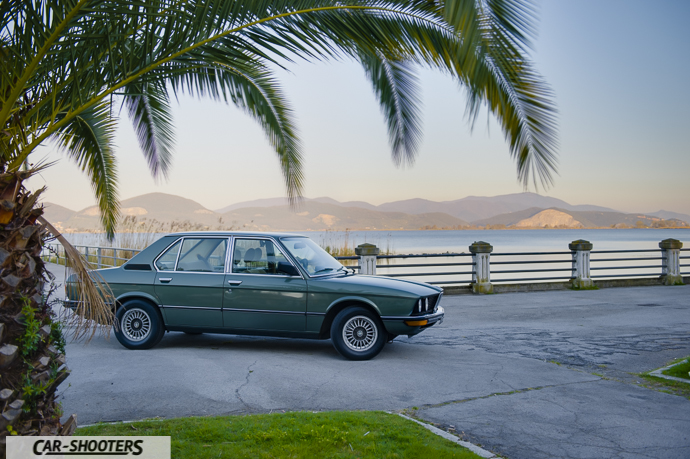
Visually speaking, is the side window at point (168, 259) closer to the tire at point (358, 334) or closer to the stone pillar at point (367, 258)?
the tire at point (358, 334)

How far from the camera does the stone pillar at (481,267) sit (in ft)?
51.9

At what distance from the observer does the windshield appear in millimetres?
7824

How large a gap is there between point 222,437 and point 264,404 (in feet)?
3.87

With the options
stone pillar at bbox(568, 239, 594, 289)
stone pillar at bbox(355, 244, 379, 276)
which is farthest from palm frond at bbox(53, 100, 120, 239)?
stone pillar at bbox(568, 239, 594, 289)

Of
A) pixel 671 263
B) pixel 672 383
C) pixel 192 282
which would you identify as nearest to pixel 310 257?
pixel 192 282

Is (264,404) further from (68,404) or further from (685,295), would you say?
(685,295)

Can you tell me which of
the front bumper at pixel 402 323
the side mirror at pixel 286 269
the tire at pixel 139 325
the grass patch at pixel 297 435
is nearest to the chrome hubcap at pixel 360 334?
the front bumper at pixel 402 323

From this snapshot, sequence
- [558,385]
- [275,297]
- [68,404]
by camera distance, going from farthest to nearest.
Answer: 1. [275,297]
2. [558,385]
3. [68,404]

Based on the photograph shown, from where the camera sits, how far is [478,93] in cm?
366

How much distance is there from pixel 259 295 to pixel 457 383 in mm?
2921

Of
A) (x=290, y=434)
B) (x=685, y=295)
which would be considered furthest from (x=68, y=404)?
(x=685, y=295)

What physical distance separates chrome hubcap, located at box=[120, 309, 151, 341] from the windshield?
7.52ft

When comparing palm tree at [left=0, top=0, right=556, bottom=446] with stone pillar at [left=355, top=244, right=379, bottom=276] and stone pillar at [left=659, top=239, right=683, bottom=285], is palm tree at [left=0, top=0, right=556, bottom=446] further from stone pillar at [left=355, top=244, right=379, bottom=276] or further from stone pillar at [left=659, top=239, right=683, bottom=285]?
stone pillar at [left=659, top=239, right=683, bottom=285]

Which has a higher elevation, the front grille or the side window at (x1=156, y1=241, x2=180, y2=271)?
the side window at (x1=156, y1=241, x2=180, y2=271)
